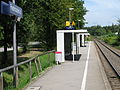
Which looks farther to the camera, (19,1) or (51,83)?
(19,1)

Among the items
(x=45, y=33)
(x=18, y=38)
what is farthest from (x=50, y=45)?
(x=18, y=38)

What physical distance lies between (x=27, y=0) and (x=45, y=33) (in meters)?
21.9

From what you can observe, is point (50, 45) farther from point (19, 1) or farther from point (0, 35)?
point (0, 35)

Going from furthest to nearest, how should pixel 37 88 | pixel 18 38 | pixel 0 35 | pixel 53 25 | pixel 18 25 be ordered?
pixel 53 25 → pixel 18 38 → pixel 18 25 → pixel 0 35 → pixel 37 88

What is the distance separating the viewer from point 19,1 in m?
Answer: 18.5

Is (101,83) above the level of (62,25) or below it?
below

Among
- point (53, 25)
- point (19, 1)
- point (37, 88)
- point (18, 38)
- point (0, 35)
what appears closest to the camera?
point (37, 88)

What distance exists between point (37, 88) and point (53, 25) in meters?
29.6

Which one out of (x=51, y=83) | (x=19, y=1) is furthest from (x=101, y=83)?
(x=19, y=1)

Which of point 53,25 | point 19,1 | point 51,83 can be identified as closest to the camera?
point 51,83

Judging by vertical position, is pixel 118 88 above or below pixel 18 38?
below

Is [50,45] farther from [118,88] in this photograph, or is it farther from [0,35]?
[118,88]

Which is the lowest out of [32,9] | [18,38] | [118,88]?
[118,88]

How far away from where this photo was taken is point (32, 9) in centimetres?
2080
